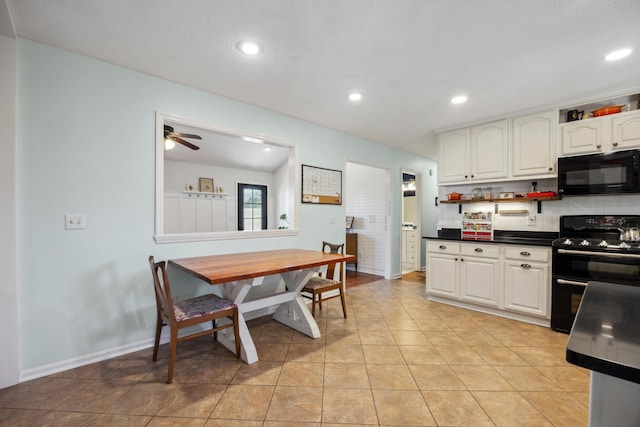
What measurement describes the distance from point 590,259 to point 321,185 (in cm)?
283

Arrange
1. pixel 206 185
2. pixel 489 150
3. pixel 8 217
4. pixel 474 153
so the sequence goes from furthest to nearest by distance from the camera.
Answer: pixel 206 185 < pixel 474 153 < pixel 489 150 < pixel 8 217

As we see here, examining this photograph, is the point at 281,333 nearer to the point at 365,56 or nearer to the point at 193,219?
the point at 365,56

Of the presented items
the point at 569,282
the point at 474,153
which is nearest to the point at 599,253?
the point at 569,282

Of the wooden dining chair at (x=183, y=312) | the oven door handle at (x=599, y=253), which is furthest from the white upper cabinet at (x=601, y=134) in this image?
the wooden dining chair at (x=183, y=312)

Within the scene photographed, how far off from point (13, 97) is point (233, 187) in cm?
466

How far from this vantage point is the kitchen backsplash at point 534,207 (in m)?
2.79

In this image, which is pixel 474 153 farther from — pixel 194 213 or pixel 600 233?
pixel 194 213

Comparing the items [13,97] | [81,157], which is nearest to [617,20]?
[81,157]

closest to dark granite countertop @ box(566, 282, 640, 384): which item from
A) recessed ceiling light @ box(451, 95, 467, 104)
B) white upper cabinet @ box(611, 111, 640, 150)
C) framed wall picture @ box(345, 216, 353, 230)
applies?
recessed ceiling light @ box(451, 95, 467, 104)

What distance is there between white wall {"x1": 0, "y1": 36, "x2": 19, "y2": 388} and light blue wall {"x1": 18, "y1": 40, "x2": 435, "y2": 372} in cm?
7

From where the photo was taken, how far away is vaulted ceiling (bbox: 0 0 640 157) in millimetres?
1645

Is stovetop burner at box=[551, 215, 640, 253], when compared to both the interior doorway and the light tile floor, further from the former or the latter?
the interior doorway

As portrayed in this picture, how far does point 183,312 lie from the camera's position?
2010mm

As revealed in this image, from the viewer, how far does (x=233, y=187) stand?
21.3 ft
